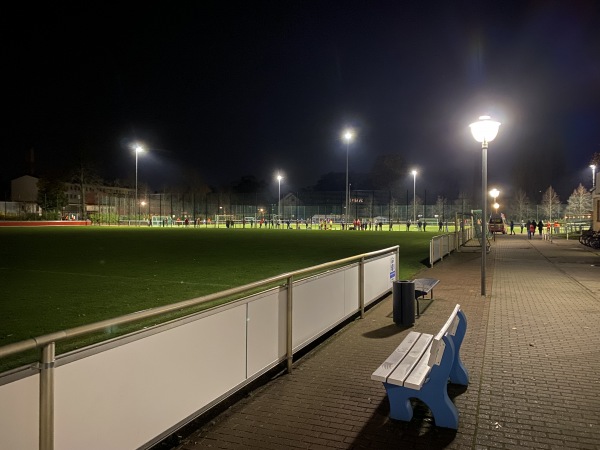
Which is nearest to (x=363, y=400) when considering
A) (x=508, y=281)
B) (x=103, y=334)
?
(x=103, y=334)

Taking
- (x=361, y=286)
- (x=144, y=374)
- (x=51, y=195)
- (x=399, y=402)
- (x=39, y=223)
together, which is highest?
(x=51, y=195)

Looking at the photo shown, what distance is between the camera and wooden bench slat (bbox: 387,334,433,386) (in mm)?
4273

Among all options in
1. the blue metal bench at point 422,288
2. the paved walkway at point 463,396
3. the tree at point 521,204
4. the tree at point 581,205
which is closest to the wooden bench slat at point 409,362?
the paved walkway at point 463,396

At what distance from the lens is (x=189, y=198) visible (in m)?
95.7

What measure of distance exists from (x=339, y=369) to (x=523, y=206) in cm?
8620

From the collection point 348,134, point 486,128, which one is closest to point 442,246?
point 486,128

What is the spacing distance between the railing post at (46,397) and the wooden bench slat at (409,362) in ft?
8.72

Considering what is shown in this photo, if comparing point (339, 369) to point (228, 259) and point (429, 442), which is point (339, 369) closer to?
point (429, 442)

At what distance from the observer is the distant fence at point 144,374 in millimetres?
2609

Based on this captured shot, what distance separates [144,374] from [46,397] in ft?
2.84

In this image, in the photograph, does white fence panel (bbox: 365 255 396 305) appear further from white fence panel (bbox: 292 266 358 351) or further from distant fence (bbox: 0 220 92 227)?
distant fence (bbox: 0 220 92 227)

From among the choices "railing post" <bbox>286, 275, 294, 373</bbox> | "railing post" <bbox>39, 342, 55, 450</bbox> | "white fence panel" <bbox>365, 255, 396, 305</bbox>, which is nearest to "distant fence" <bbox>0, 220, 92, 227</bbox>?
"white fence panel" <bbox>365, 255, 396, 305</bbox>

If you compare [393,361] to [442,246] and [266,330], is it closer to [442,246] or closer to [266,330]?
[266,330]

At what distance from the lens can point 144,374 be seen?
345 cm
